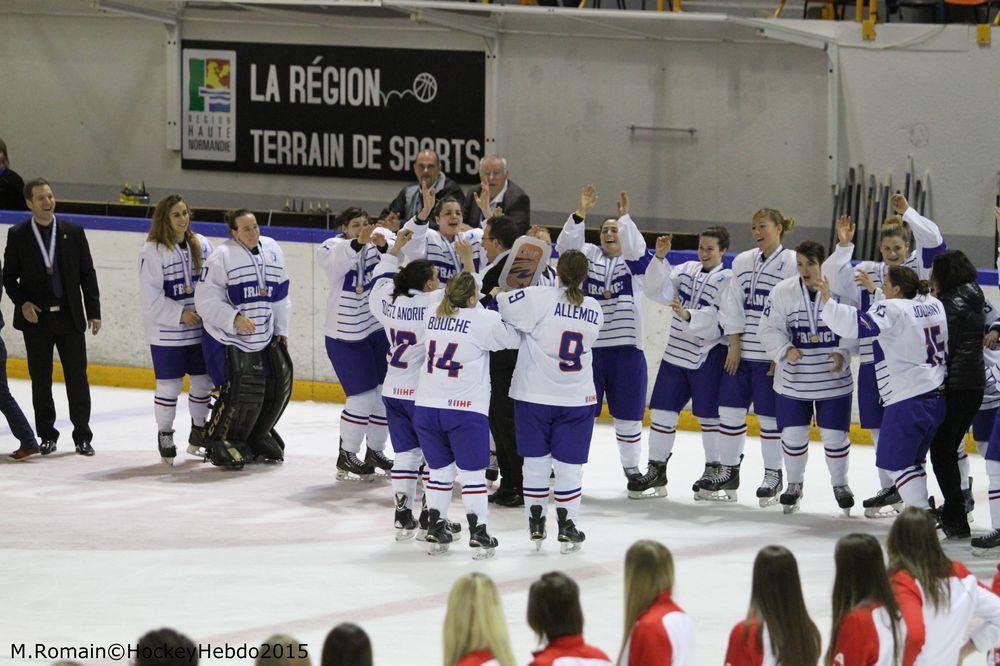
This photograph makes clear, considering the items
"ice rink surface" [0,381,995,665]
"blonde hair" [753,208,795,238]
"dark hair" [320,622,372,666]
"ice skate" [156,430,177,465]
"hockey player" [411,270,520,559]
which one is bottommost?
"ice rink surface" [0,381,995,665]

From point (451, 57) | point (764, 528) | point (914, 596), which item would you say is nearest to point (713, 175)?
point (451, 57)

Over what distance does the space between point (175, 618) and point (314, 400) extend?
535 centimetres

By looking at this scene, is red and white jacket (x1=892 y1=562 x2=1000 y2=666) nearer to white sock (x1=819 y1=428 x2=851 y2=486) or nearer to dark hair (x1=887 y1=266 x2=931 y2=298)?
dark hair (x1=887 y1=266 x2=931 y2=298)

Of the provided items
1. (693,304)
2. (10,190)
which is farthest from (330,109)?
(693,304)

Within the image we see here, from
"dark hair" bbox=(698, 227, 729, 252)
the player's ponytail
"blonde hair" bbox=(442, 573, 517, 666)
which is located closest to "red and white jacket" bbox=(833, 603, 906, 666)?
"blonde hair" bbox=(442, 573, 517, 666)

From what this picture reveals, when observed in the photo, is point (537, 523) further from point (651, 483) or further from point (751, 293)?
point (751, 293)

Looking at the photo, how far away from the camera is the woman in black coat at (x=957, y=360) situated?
730 centimetres

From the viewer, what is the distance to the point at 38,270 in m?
9.28

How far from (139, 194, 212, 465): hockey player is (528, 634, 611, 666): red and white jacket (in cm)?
569

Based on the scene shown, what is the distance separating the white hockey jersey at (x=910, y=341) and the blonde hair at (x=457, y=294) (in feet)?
5.99

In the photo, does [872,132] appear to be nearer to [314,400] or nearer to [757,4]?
[757,4]

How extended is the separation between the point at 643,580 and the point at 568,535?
10.7 ft

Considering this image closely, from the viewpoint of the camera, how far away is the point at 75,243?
9367mm

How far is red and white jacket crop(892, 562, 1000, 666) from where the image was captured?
Answer: 4074mm
